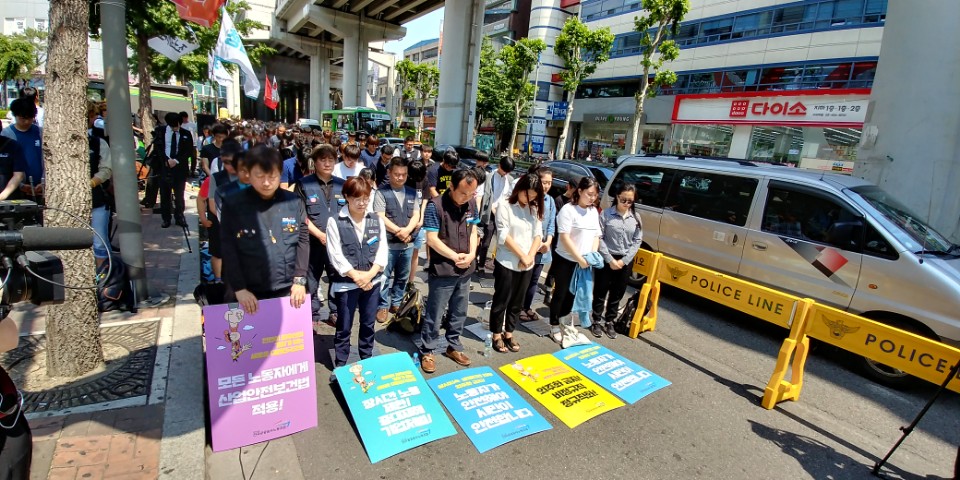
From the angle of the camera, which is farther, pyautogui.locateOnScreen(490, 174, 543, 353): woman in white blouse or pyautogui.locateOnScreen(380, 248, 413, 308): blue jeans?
pyautogui.locateOnScreen(380, 248, 413, 308): blue jeans

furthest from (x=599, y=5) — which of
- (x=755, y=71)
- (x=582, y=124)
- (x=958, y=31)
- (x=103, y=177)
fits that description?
(x=103, y=177)

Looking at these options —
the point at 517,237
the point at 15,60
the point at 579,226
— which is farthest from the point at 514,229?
the point at 15,60

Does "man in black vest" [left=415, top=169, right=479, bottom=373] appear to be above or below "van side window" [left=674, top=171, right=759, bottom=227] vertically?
below

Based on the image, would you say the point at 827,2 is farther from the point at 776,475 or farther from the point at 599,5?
the point at 776,475

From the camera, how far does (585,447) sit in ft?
10.8

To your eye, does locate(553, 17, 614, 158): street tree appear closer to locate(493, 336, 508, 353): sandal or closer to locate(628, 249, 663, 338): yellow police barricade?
locate(628, 249, 663, 338): yellow police barricade

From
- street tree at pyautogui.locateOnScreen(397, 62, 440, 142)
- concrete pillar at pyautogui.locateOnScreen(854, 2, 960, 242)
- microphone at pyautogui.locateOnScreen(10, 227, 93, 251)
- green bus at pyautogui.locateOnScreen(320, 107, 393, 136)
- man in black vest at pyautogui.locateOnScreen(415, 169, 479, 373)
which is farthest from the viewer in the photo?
street tree at pyautogui.locateOnScreen(397, 62, 440, 142)

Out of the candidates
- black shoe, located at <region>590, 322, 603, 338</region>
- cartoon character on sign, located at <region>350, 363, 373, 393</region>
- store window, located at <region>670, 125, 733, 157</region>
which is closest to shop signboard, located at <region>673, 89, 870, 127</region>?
store window, located at <region>670, 125, 733, 157</region>

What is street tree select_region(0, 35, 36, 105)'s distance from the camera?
30133 millimetres

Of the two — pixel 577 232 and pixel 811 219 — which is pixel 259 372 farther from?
pixel 811 219

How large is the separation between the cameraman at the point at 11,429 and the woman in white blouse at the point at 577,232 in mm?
4037

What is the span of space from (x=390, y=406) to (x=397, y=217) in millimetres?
2124

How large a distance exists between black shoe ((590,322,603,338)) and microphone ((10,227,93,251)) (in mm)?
4607

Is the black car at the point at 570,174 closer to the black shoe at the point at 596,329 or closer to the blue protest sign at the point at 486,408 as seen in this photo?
the black shoe at the point at 596,329
